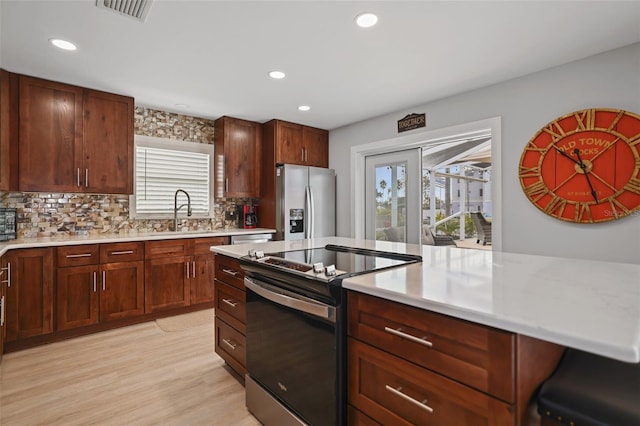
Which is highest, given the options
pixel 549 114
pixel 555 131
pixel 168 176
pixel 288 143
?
pixel 288 143

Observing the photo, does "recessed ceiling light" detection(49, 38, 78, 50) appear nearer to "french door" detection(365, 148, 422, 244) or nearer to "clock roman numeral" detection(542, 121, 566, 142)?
"french door" detection(365, 148, 422, 244)

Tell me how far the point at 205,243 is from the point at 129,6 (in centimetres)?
247

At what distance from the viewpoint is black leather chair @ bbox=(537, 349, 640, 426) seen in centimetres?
82

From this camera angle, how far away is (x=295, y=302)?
1.50 m

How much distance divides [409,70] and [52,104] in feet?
11.2

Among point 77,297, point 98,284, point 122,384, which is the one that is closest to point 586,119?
point 122,384

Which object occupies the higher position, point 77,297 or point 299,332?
point 299,332

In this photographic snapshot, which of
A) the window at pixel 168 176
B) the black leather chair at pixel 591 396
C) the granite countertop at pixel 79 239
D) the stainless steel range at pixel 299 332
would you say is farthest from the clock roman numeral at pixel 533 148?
the window at pixel 168 176

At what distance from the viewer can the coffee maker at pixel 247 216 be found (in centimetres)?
466

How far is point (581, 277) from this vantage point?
1285mm

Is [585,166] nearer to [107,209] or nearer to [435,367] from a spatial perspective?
[435,367]

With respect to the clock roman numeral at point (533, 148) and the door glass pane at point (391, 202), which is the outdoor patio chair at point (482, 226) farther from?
the clock roman numeral at point (533, 148)

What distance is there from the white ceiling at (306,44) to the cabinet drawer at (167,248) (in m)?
1.62

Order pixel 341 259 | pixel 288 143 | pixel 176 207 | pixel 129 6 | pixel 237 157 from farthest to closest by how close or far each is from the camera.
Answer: pixel 288 143
pixel 237 157
pixel 176 207
pixel 129 6
pixel 341 259
